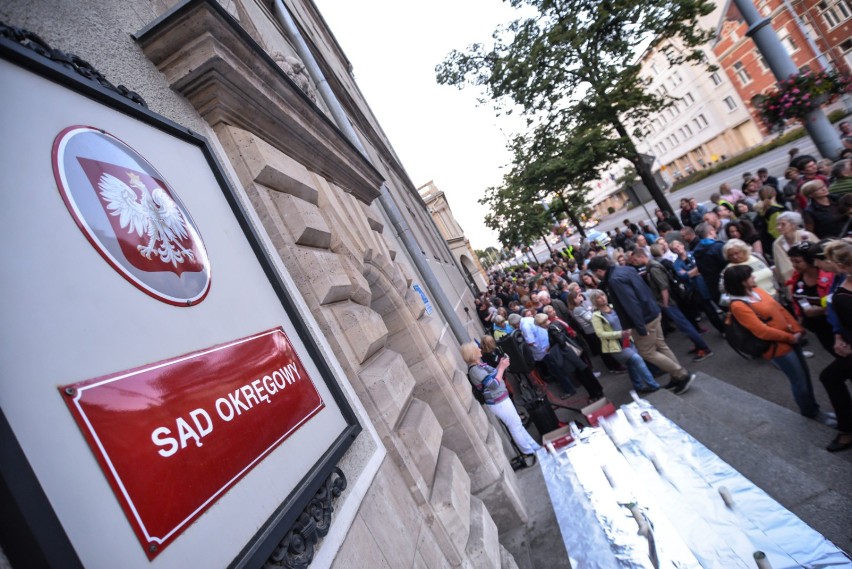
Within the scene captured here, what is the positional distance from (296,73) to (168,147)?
3669 millimetres

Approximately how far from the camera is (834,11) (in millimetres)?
30812

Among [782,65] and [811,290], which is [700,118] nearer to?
[782,65]

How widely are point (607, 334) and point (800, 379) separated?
234 centimetres

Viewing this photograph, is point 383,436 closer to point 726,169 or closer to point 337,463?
point 337,463

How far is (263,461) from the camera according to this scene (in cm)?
152

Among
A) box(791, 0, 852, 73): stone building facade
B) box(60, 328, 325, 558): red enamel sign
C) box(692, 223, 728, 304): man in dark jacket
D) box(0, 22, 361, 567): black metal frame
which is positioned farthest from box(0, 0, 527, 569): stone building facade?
box(791, 0, 852, 73): stone building facade

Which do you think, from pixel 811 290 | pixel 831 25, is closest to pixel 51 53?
pixel 811 290

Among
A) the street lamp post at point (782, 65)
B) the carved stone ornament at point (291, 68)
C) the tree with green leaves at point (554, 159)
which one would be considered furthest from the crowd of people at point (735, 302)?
the tree with green leaves at point (554, 159)

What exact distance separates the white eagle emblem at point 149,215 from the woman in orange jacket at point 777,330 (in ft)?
15.3

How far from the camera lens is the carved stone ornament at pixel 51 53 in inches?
51.5

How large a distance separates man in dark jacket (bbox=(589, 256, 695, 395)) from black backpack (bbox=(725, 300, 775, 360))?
1.15m

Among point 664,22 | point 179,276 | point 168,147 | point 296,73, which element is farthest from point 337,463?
point 664,22

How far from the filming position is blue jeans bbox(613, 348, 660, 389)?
5.69m

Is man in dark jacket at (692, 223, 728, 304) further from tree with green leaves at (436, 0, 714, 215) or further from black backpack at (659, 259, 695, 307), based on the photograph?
tree with green leaves at (436, 0, 714, 215)
